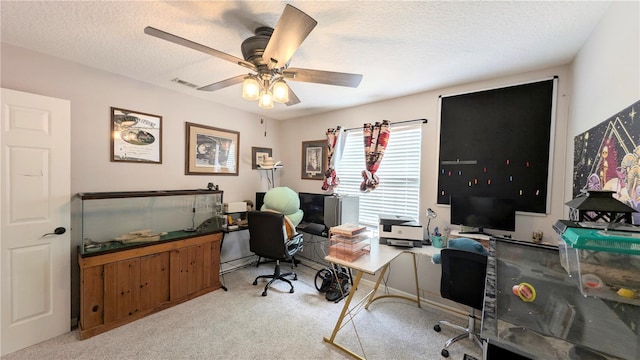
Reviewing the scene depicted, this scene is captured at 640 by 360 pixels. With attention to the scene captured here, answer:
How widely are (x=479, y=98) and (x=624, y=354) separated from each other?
8.13ft

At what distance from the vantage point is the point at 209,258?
9.62 ft

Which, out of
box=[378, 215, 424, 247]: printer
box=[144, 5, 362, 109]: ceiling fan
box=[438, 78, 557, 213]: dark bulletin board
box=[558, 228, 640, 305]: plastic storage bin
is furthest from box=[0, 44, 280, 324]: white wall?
box=[558, 228, 640, 305]: plastic storage bin

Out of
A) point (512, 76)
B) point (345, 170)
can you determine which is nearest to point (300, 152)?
point (345, 170)

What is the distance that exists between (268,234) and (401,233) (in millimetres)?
1631

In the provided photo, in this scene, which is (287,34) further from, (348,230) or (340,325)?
(340,325)

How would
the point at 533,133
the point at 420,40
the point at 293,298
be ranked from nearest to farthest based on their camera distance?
the point at 420,40 → the point at 533,133 → the point at 293,298

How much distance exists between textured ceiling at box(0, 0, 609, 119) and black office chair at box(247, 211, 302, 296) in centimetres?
171

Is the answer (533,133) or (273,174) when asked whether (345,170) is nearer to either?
(273,174)

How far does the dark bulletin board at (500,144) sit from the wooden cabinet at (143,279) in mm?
3052

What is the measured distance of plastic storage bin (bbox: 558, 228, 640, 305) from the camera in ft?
2.47

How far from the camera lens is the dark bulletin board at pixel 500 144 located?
217 centimetres

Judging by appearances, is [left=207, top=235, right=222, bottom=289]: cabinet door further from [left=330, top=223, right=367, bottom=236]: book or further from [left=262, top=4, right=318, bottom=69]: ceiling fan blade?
[left=262, top=4, right=318, bottom=69]: ceiling fan blade

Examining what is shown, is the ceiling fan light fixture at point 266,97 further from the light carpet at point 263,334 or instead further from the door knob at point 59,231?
the door knob at point 59,231

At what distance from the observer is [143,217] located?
8.69 feet
